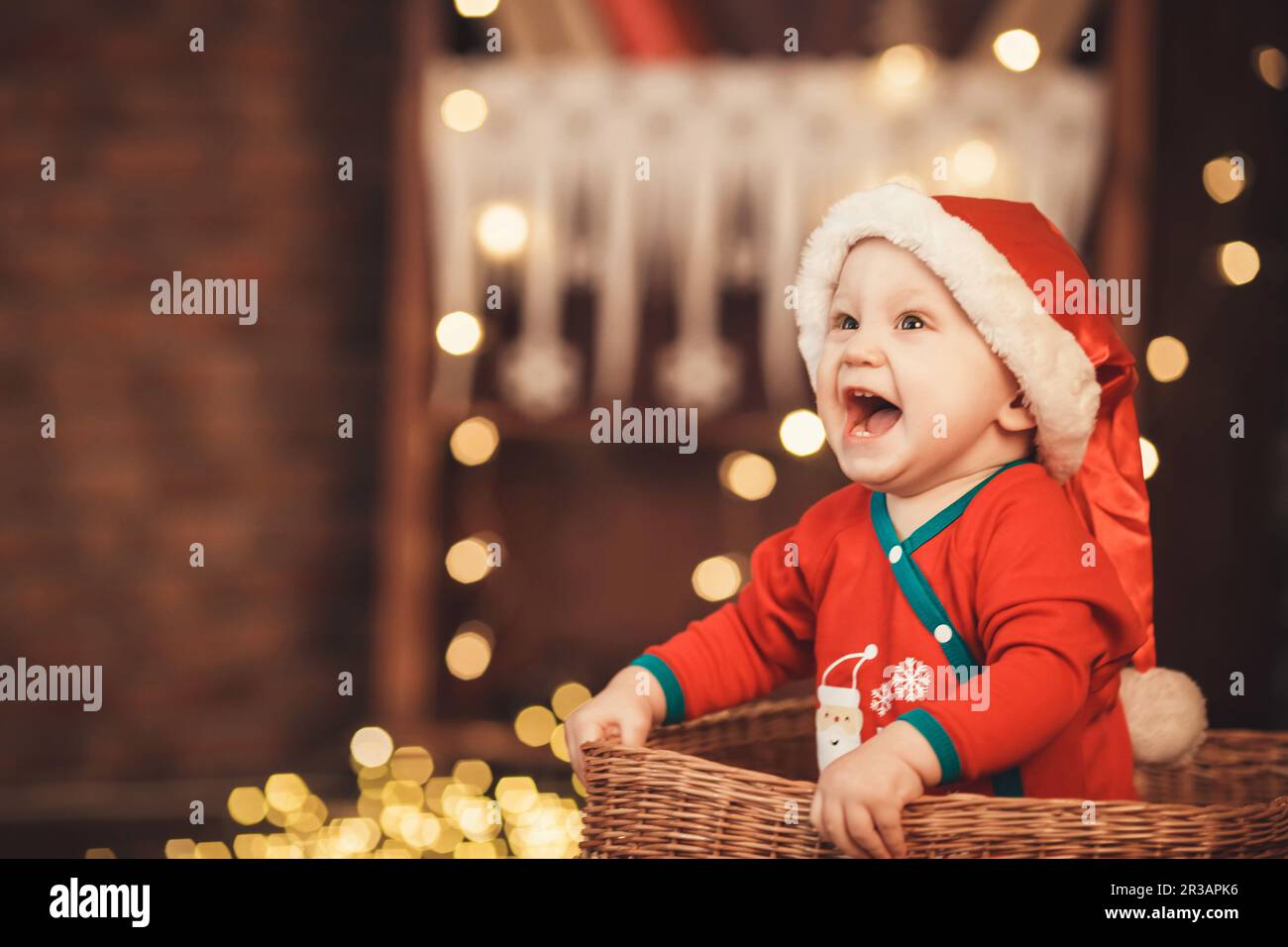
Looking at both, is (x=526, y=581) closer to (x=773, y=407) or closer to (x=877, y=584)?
(x=773, y=407)

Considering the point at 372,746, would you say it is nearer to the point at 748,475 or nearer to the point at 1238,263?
the point at 748,475

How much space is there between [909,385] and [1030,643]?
7.4 inches

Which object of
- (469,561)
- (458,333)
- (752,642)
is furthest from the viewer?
(469,561)

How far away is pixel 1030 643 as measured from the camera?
769 mm

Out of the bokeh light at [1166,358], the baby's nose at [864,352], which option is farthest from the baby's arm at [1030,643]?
the bokeh light at [1166,358]

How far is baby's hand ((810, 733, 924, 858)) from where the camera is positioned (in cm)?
69

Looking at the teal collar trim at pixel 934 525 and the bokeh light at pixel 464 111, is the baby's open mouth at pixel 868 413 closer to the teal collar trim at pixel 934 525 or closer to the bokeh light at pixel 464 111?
the teal collar trim at pixel 934 525

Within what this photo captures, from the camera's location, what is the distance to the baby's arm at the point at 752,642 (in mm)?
929

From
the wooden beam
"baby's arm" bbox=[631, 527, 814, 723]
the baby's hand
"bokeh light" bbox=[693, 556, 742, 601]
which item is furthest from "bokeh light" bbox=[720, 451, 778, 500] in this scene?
the baby's hand

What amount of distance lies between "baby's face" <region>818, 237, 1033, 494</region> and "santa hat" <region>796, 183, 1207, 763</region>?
0.01 metres

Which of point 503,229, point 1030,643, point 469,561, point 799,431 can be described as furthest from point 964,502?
point 469,561

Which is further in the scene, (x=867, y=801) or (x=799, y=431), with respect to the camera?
(x=799, y=431)

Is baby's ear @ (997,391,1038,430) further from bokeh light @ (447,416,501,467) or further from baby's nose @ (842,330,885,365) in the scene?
bokeh light @ (447,416,501,467)

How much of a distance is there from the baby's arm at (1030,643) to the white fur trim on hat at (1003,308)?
6 centimetres
